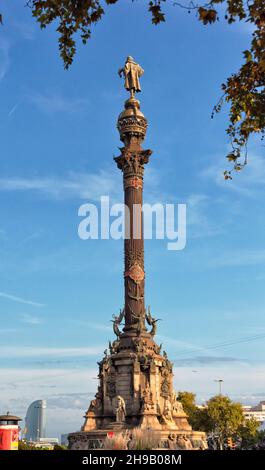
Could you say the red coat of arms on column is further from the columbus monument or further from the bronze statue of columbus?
the bronze statue of columbus

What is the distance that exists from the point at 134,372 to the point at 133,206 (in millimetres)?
14475

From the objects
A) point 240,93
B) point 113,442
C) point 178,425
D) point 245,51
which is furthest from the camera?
point 178,425

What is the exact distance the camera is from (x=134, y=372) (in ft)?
149

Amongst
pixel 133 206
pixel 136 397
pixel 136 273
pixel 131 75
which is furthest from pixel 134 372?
pixel 131 75

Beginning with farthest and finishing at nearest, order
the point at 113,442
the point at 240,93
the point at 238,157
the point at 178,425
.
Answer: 1. the point at 178,425
2. the point at 113,442
3. the point at 238,157
4. the point at 240,93

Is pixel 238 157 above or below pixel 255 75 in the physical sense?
below

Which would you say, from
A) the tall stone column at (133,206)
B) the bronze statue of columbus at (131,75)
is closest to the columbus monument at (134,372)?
the tall stone column at (133,206)

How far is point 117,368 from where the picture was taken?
4669 cm

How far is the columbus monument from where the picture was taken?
144ft

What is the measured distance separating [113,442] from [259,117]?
33.9 feet

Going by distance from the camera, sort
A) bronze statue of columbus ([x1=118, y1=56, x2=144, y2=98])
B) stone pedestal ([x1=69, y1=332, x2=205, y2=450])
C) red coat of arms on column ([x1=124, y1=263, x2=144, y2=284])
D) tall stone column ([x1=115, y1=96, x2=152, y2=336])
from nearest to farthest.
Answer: stone pedestal ([x1=69, y1=332, x2=205, y2=450]) → tall stone column ([x1=115, y1=96, x2=152, y2=336]) → red coat of arms on column ([x1=124, y1=263, x2=144, y2=284]) → bronze statue of columbus ([x1=118, y1=56, x2=144, y2=98])

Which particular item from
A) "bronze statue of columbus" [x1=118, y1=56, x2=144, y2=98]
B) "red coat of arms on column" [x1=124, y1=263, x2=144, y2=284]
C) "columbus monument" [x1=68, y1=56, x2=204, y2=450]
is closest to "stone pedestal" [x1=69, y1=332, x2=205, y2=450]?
"columbus monument" [x1=68, y1=56, x2=204, y2=450]
